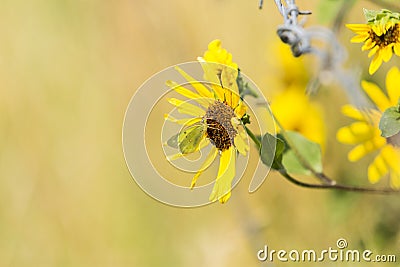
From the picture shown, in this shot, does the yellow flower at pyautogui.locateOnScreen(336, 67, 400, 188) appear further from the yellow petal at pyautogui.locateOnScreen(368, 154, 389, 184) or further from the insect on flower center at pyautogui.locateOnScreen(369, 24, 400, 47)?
the insect on flower center at pyautogui.locateOnScreen(369, 24, 400, 47)

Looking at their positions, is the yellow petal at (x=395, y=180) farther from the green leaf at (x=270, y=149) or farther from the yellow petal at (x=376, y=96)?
the green leaf at (x=270, y=149)

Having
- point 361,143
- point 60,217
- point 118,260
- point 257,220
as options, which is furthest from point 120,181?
point 361,143

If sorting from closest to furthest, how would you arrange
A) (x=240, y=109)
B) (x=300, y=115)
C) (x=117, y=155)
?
(x=240, y=109) → (x=300, y=115) → (x=117, y=155)

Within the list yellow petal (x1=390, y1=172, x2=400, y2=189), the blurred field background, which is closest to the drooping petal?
yellow petal (x1=390, y1=172, x2=400, y2=189)

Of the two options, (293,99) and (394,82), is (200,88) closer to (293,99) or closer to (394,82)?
(394,82)

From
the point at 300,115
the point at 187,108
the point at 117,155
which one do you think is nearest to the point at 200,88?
the point at 187,108
